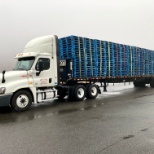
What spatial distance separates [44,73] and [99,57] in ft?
14.3

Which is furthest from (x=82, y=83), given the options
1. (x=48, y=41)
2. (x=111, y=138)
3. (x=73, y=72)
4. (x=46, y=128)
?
(x=111, y=138)

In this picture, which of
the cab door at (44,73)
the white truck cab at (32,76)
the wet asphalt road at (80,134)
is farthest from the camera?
the cab door at (44,73)

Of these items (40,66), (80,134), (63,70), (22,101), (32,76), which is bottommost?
(80,134)

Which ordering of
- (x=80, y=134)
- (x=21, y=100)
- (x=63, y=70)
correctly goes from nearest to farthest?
(x=80, y=134), (x=21, y=100), (x=63, y=70)

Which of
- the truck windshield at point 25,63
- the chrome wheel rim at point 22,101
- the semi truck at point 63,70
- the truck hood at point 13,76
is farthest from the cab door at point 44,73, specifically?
the chrome wheel rim at point 22,101

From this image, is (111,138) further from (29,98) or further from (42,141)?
(29,98)

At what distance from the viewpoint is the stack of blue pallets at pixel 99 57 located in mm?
12805

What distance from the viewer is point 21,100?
986cm

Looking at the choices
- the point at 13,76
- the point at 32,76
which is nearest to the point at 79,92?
the point at 32,76

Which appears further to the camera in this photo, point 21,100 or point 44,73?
point 44,73

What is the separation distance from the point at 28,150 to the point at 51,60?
7.28m

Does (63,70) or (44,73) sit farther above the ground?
(63,70)

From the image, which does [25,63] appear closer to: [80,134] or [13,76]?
[13,76]

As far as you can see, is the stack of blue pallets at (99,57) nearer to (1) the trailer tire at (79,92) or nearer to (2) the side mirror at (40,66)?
(1) the trailer tire at (79,92)
